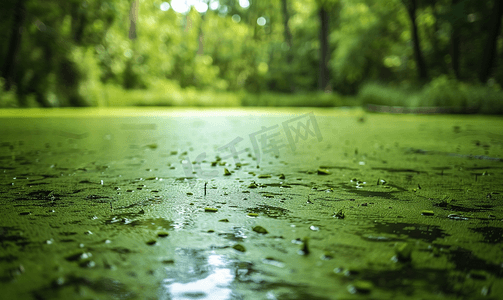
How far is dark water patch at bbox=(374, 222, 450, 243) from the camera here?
1.37 metres

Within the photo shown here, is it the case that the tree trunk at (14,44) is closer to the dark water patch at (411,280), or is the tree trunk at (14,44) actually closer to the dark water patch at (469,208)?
the dark water patch at (469,208)

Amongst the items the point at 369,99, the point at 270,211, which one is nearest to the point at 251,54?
the point at 369,99

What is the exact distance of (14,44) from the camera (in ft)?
43.0

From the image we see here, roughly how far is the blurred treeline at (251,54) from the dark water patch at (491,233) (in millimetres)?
7641

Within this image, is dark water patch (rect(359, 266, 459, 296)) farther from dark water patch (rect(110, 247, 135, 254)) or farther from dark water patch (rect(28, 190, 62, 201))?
dark water patch (rect(28, 190, 62, 201))

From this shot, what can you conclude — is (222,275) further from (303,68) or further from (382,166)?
(303,68)

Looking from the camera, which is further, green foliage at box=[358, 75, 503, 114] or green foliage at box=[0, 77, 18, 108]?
green foliage at box=[0, 77, 18, 108]

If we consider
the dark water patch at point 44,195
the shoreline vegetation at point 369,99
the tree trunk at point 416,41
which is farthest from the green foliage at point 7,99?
the tree trunk at point 416,41

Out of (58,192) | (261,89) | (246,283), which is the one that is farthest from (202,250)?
(261,89)

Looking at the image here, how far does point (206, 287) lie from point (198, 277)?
6 cm

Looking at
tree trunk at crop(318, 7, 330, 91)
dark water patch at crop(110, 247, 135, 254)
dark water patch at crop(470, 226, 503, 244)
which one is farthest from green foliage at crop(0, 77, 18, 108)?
dark water patch at crop(470, 226, 503, 244)

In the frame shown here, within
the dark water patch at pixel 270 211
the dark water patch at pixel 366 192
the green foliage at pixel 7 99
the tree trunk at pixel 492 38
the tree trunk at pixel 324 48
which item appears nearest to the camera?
the dark water patch at pixel 270 211

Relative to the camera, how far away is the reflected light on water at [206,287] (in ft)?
3.10

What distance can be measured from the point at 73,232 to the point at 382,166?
2.28m
